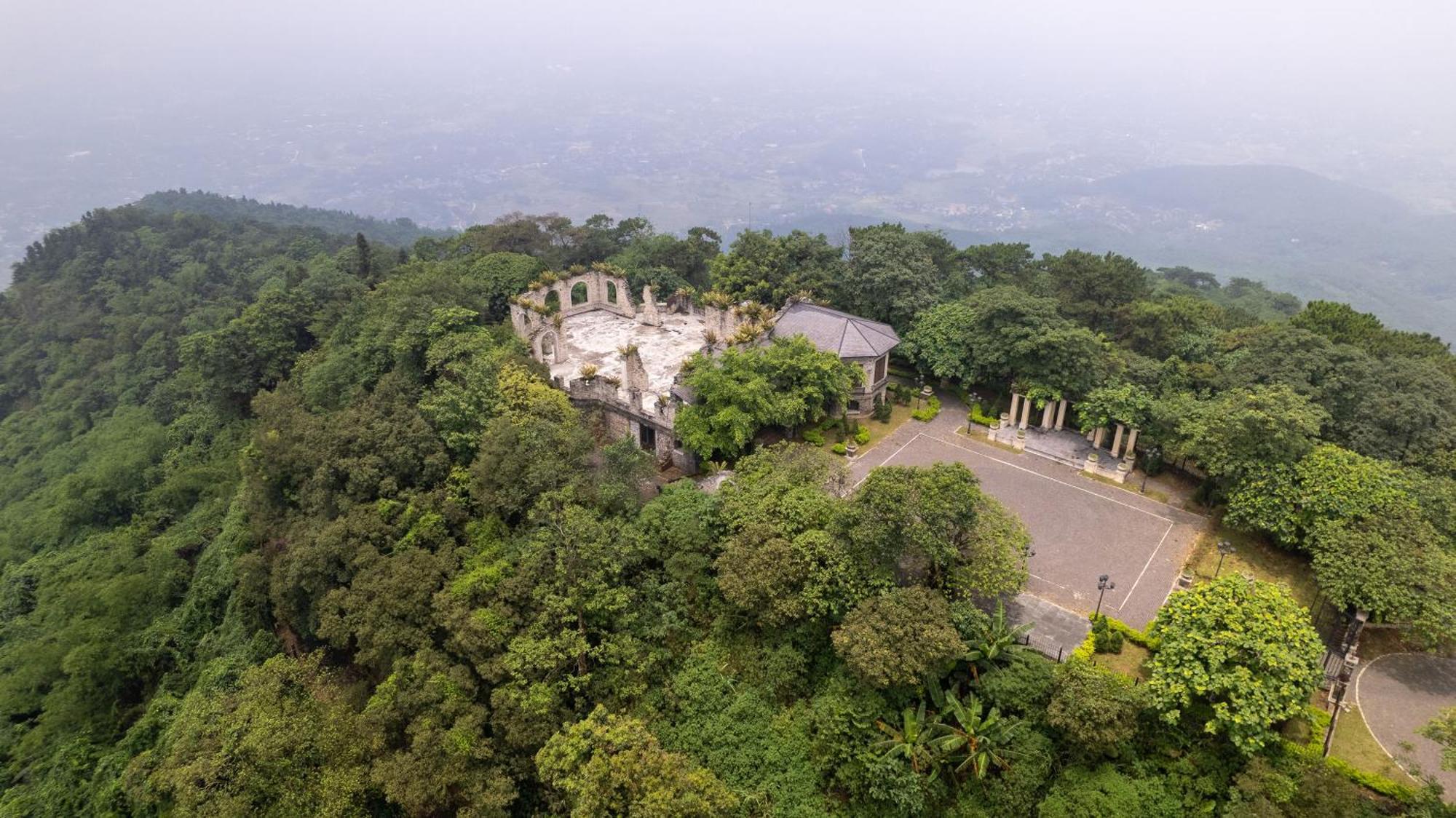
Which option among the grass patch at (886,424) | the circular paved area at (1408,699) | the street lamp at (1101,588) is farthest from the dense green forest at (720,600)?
the grass patch at (886,424)

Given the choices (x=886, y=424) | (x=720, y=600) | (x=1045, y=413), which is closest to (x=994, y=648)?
(x=720, y=600)

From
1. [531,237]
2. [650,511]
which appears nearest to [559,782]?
[650,511]

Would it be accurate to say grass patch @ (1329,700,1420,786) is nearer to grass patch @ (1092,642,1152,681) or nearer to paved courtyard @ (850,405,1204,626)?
grass patch @ (1092,642,1152,681)

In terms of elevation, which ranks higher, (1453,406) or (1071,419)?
(1453,406)

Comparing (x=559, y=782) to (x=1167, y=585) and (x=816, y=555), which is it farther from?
(x=1167, y=585)

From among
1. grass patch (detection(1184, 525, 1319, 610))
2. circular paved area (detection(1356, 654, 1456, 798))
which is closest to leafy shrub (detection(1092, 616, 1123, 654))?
grass patch (detection(1184, 525, 1319, 610))

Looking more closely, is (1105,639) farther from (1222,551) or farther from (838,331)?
(838,331)
